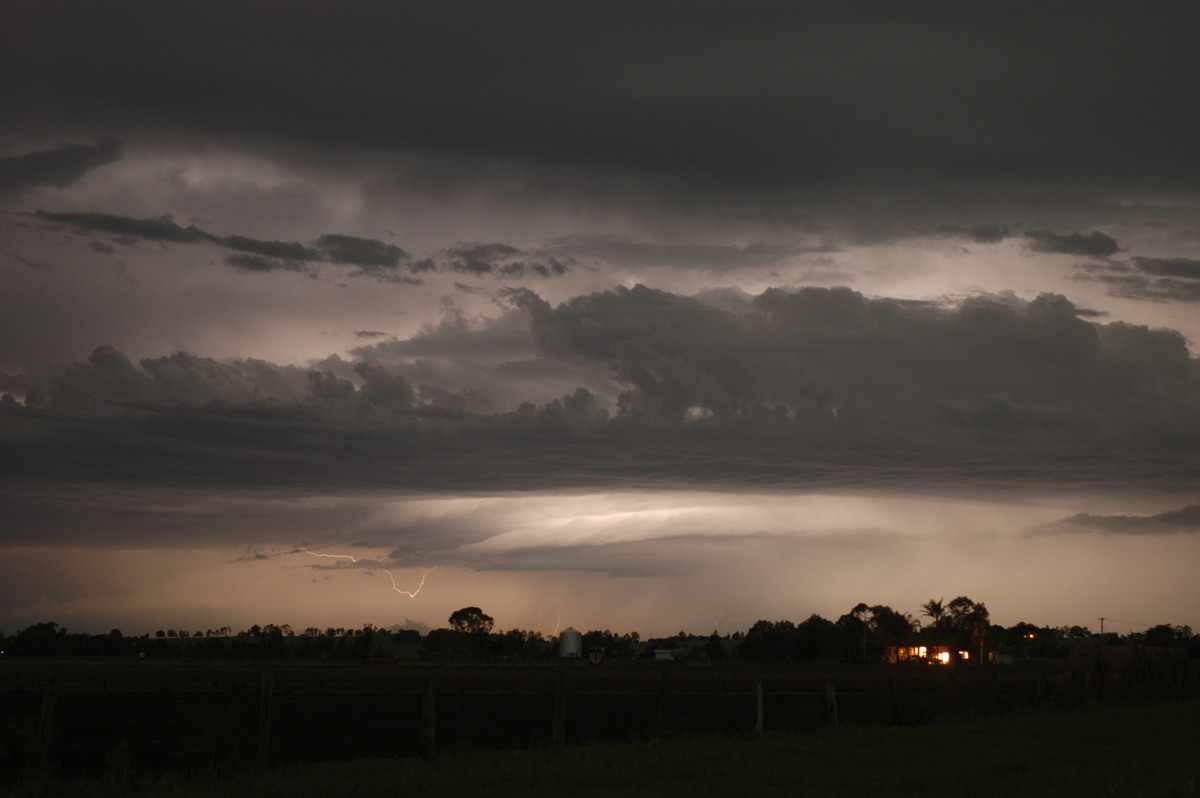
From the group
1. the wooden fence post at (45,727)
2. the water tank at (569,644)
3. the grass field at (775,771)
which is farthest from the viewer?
the water tank at (569,644)

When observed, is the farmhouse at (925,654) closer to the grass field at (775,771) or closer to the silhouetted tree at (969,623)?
the silhouetted tree at (969,623)

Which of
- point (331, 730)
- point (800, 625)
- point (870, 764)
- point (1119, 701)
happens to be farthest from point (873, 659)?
point (870, 764)

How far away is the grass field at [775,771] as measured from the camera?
47.8 feet

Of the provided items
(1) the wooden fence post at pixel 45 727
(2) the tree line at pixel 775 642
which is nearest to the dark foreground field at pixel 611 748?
(1) the wooden fence post at pixel 45 727

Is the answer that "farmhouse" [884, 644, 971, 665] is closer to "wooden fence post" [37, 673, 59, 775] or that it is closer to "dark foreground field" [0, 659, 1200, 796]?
"dark foreground field" [0, 659, 1200, 796]

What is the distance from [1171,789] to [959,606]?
129 meters

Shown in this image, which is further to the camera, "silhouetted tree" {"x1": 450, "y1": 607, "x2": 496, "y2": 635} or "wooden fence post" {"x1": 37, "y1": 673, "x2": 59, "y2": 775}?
"silhouetted tree" {"x1": 450, "y1": 607, "x2": 496, "y2": 635}

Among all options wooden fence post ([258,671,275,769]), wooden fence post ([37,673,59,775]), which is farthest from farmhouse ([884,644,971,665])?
wooden fence post ([37,673,59,775])

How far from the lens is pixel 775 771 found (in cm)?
1708

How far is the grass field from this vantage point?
14578mm

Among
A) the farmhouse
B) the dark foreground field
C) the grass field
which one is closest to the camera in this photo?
the grass field

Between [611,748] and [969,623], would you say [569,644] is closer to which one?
[969,623]

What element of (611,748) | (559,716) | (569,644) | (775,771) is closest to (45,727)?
(559,716)

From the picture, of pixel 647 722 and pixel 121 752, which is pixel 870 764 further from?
pixel 647 722
